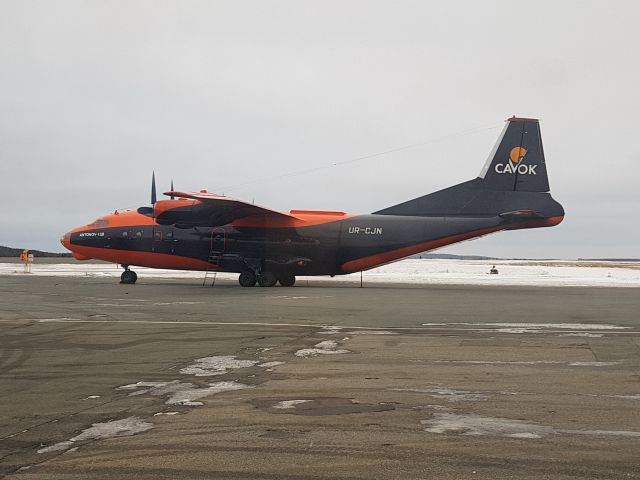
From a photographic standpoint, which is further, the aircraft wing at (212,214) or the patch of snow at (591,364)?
the aircraft wing at (212,214)

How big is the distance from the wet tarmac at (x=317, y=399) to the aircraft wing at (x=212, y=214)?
62.9 feet

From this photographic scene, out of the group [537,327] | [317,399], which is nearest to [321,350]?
[317,399]

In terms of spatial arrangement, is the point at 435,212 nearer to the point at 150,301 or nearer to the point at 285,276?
the point at 285,276

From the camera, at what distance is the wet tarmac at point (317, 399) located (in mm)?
5801

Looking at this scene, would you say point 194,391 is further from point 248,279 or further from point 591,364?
point 248,279

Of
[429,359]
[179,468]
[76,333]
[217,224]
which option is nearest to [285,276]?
[217,224]

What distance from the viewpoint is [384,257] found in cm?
3788

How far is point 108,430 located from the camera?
6871 millimetres

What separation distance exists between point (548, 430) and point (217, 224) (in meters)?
33.0

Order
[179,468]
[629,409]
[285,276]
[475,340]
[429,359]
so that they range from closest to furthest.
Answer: [179,468] < [629,409] < [429,359] < [475,340] < [285,276]

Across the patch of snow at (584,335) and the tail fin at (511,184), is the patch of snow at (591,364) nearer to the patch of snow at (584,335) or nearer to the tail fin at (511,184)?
the patch of snow at (584,335)

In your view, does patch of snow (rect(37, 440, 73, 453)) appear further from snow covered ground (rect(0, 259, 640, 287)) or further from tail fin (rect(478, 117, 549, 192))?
snow covered ground (rect(0, 259, 640, 287))

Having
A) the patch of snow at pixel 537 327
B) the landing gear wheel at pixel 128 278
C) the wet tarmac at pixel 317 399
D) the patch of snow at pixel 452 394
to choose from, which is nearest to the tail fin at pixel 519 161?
the wet tarmac at pixel 317 399

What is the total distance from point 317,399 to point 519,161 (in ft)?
103
